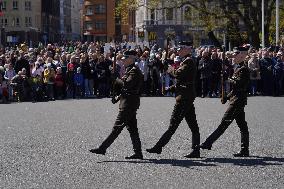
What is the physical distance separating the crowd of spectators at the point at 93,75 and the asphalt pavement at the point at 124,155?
8.59 meters

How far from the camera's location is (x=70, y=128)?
19312 millimetres

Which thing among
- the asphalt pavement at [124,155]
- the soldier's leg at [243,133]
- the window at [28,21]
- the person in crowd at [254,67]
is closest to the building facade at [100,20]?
the window at [28,21]

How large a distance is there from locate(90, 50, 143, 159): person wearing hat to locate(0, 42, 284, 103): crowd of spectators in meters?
17.0

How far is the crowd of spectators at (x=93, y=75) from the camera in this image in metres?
32.0

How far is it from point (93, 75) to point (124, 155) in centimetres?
1988

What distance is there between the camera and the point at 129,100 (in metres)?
13.8

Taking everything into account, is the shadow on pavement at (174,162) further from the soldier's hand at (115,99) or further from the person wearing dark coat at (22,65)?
the person wearing dark coat at (22,65)

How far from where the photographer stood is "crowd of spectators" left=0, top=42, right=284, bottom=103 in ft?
105

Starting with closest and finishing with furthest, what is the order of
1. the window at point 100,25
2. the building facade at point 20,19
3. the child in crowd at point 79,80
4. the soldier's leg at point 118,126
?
the soldier's leg at point 118,126 < the child in crowd at point 79,80 < the building facade at point 20,19 < the window at point 100,25

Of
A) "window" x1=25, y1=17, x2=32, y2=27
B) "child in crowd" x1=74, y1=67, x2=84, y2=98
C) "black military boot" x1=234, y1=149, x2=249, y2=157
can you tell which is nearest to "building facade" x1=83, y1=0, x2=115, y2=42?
"window" x1=25, y1=17, x2=32, y2=27

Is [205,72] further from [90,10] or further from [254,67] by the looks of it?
[90,10]

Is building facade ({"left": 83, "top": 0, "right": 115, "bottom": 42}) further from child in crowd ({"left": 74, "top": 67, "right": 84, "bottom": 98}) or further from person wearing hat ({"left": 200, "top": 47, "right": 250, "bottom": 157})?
person wearing hat ({"left": 200, "top": 47, "right": 250, "bottom": 157})

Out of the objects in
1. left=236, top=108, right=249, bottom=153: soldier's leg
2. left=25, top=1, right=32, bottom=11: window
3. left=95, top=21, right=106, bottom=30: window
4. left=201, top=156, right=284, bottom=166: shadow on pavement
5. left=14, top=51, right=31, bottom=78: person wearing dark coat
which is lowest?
left=201, top=156, right=284, bottom=166: shadow on pavement

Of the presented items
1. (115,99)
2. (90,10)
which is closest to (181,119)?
(115,99)
